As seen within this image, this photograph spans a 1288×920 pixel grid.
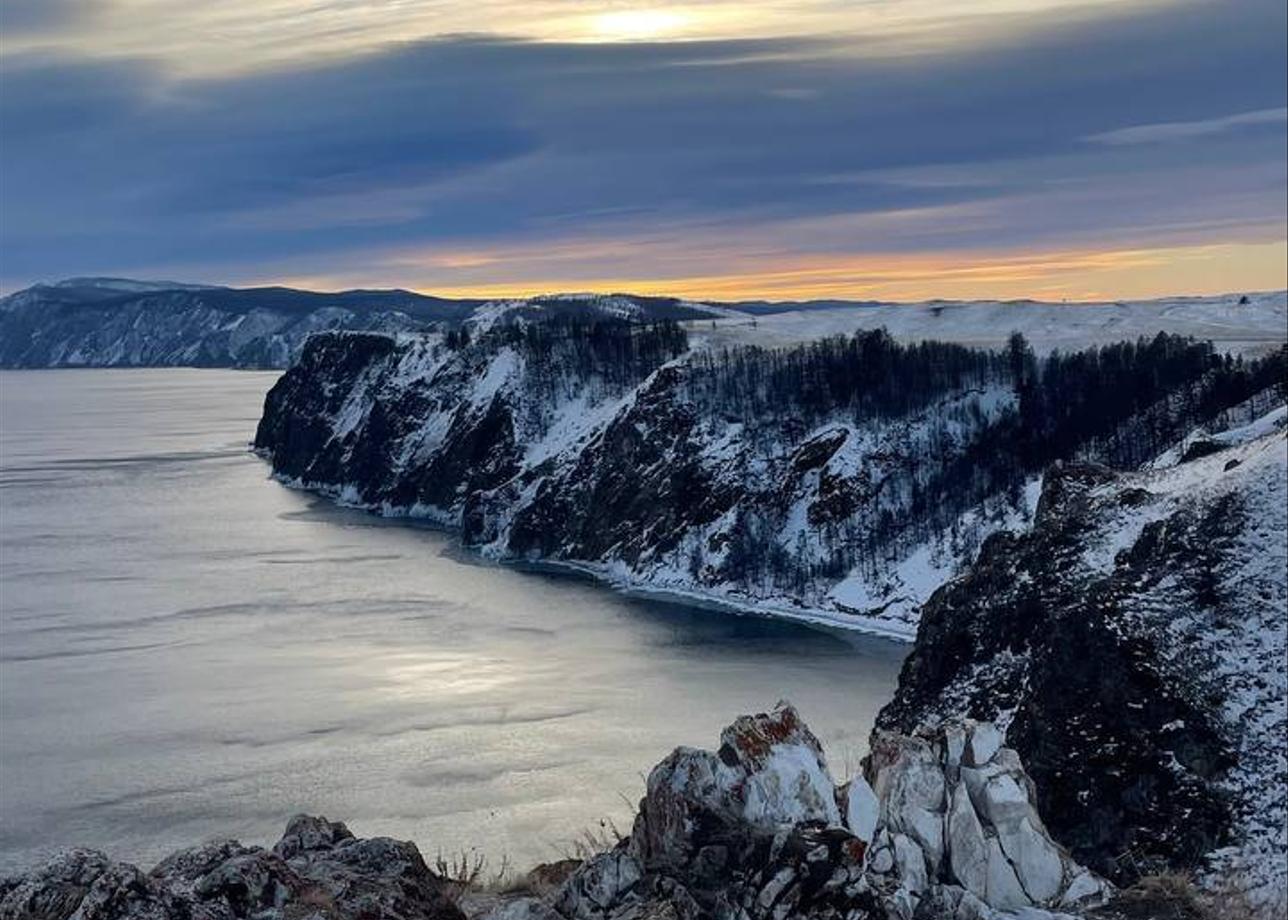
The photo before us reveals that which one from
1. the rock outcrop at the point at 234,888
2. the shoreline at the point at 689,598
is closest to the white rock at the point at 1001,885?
the rock outcrop at the point at 234,888

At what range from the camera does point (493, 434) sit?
14238cm

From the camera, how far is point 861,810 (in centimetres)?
1147

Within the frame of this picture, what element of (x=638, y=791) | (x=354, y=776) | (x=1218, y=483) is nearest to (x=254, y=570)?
(x=354, y=776)

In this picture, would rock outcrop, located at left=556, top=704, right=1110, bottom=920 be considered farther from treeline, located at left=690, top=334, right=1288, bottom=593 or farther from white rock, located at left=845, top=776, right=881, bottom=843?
treeline, located at left=690, top=334, right=1288, bottom=593

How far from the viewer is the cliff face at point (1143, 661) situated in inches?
1232

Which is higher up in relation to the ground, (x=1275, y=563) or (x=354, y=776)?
(x=1275, y=563)

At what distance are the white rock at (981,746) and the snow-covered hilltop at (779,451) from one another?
69.4 metres

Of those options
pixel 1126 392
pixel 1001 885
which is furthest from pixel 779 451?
pixel 1001 885

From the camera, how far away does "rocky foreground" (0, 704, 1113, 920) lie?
10102 millimetres

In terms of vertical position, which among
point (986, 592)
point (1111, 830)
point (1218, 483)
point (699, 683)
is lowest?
point (699, 683)

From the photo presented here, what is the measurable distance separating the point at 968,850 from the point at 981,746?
5.00ft

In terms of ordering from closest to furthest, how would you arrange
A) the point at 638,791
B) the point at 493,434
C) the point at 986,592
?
the point at 986,592 → the point at 638,791 → the point at 493,434

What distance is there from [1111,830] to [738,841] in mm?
23935

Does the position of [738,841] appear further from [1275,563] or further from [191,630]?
[191,630]
